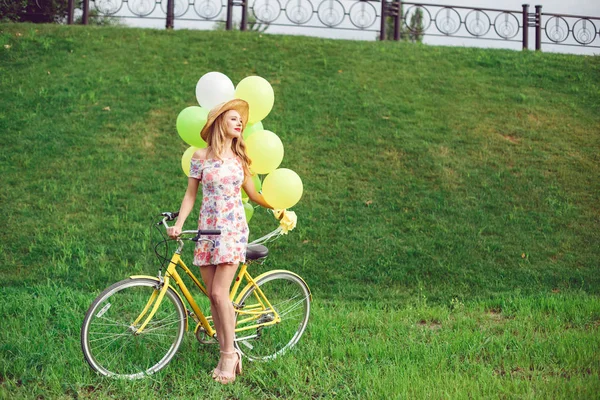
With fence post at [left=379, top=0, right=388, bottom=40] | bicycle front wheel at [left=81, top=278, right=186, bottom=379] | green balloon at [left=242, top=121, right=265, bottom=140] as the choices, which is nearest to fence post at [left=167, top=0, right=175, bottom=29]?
fence post at [left=379, top=0, right=388, bottom=40]

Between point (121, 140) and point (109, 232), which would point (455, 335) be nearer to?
point (109, 232)

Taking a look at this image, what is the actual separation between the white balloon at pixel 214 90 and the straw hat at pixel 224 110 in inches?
11.2

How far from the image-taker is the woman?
3.70 m

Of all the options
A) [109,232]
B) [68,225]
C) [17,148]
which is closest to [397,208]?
[109,232]

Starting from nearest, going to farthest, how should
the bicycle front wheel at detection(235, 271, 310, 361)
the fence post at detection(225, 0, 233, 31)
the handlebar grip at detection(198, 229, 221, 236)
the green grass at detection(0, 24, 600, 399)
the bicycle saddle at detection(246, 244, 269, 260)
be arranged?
the handlebar grip at detection(198, 229, 221, 236) < the bicycle saddle at detection(246, 244, 269, 260) < the green grass at detection(0, 24, 600, 399) < the bicycle front wheel at detection(235, 271, 310, 361) < the fence post at detection(225, 0, 233, 31)

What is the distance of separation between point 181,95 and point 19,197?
12.5 ft

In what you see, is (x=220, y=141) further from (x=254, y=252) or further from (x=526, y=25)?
(x=526, y=25)

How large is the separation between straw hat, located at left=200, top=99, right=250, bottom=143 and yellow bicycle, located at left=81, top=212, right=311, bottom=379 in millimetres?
→ 641

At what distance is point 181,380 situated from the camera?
3.78 meters

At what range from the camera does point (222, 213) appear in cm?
370

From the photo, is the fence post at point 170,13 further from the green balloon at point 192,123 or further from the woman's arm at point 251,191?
the woman's arm at point 251,191

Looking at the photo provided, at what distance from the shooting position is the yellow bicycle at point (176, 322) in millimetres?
3633

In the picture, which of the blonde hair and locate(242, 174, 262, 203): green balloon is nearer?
the blonde hair

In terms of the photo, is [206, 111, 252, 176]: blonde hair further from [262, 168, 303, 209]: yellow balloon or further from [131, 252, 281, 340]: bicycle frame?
[131, 252, 281, 340]: bicycle frame
